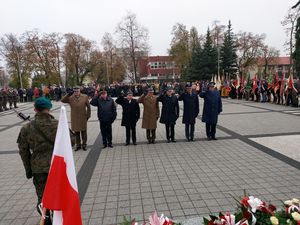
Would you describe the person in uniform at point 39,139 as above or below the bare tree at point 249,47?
below

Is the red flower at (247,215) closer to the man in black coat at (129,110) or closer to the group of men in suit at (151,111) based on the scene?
the group of men in suit at (151,111)

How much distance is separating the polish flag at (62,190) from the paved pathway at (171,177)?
1.89m

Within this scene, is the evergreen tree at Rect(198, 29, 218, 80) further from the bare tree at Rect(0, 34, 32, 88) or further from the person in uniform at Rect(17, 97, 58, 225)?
the person in uniform at Rect(17, 97, 58, 225)

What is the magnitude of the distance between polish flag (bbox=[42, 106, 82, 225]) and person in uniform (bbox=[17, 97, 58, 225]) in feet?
4.31

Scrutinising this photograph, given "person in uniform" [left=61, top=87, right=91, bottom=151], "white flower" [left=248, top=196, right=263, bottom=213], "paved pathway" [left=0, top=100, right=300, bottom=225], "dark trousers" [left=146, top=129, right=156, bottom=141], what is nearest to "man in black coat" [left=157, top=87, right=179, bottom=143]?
"dark trousers" [left=146, top=129, right=156, bottom=141]

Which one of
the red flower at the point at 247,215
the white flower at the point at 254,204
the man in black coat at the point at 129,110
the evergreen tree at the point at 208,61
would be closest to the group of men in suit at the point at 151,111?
the man in black coat at the point at 129,110

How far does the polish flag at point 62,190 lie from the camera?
7.66ft

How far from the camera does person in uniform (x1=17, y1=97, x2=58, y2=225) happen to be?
145 inches

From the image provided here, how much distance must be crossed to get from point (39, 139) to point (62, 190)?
152 cm

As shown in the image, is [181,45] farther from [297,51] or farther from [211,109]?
[211,109]

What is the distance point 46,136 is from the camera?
12.1 ft

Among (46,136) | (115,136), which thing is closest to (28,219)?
(46,136)

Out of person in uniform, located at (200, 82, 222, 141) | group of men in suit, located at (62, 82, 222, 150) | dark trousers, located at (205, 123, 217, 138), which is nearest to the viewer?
group of men in suit, located at (62, 82, 222, 150)

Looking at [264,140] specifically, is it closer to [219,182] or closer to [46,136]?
[219,182]
